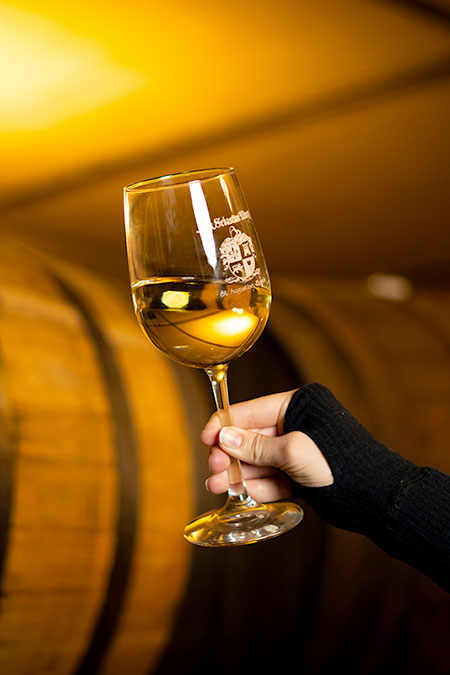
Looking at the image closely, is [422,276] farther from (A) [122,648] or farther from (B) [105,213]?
(A) [122,648]

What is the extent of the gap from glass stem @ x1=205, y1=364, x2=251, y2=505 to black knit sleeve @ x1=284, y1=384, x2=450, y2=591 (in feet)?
0.31

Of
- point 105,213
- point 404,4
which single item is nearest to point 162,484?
point 404,4

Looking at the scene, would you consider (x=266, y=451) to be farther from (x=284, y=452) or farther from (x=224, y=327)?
(x=224, y=327)

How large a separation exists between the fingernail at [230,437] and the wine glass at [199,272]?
8cm

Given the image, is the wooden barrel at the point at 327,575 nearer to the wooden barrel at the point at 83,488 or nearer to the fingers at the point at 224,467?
the wooden barrel at the point at 83,488

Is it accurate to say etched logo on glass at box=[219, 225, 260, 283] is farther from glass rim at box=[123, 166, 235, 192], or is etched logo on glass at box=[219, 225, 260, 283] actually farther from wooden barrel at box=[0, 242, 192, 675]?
wooden barrel at box=[0, 242, 192, 675]

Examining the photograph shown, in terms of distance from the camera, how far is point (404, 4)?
1261 millimetres

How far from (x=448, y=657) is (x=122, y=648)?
72cm

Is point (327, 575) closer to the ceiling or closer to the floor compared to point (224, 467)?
closer to the floor

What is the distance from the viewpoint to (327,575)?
5.06 feet

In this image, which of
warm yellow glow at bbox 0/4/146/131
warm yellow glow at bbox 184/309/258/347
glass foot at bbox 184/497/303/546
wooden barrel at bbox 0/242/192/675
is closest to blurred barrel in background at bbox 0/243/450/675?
wooden barrel at bbox 0/242/192/675

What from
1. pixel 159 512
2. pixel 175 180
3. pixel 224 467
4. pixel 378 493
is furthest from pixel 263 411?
pixel 159 512

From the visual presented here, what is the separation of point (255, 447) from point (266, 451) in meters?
0.01

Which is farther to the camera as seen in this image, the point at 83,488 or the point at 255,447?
the point at 83,488
